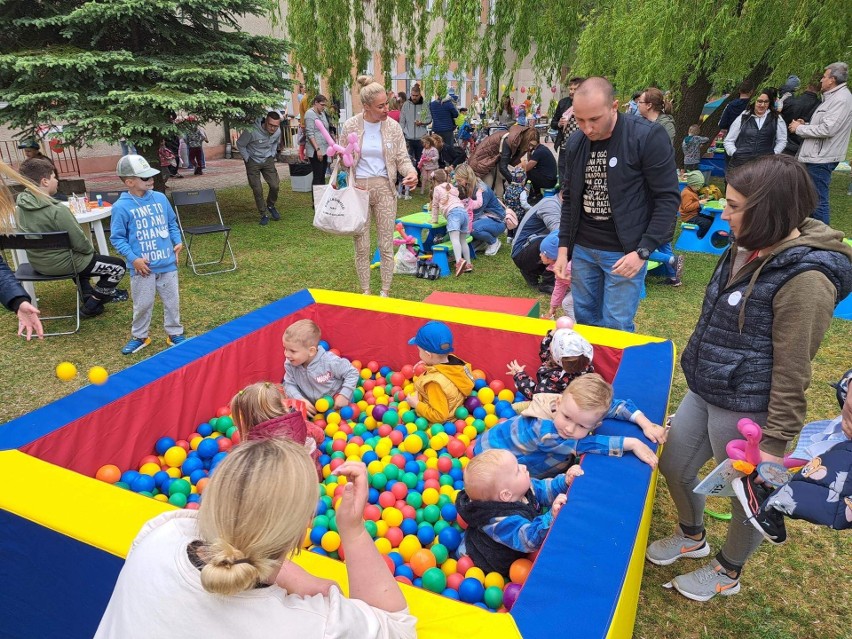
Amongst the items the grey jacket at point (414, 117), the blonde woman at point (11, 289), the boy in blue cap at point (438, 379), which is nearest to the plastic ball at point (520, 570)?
the boy in blue cap at point (438, 379)

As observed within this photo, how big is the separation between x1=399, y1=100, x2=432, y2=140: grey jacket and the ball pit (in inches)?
341

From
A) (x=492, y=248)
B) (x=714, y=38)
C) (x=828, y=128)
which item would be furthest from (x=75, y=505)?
(x=714, y=38)

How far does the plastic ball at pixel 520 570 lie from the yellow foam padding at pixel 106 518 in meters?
0.76

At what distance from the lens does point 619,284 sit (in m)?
3.49

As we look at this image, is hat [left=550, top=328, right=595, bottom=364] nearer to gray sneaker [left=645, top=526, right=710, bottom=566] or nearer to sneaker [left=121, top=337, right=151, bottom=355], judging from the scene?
gray sneaker [left=645, top=526, right=710, bottom=566]

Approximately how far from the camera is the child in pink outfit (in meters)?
4.84

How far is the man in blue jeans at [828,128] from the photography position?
6.71 metres

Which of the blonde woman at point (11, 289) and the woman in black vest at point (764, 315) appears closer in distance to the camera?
the woman in black vest at point (764, 315)

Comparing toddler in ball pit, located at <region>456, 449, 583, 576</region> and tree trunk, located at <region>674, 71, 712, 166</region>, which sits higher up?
tree trunk, located at <region>674, 71, 712, 166</region>

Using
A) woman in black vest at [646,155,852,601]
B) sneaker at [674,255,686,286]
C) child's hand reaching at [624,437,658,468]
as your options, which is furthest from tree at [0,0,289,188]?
woman in black vest at [646,155,852,601]

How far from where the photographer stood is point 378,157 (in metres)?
5.19

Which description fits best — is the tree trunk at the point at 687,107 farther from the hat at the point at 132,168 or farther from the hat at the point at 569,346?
the hat at the point at 132,168

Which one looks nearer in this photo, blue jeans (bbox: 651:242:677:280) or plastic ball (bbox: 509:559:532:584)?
plastic ball (bbox: 509:559:532:584)

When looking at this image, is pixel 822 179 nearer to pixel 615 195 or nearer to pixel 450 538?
pixel 615 195
